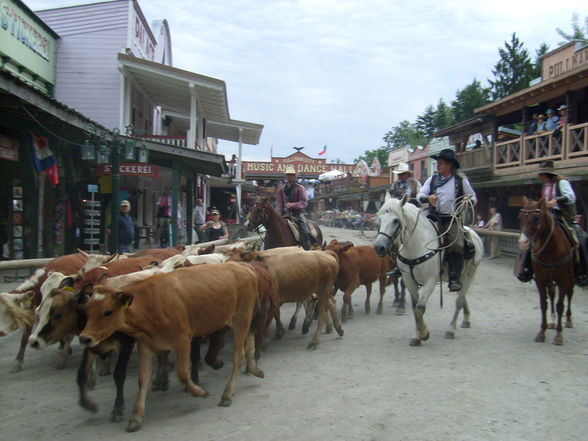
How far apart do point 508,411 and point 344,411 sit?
1.57m

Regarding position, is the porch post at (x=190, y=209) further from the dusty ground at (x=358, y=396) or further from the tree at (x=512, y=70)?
the tree at (x=512, y=70)

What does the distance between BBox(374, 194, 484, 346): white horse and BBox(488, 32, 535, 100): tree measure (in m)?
40.7

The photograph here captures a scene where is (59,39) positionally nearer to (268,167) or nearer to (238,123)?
(238,123)

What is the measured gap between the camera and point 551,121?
61.9ft

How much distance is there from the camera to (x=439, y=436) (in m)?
4.12

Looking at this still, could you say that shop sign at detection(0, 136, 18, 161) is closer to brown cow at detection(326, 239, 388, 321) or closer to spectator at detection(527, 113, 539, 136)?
brown cow at detection(326, 239, 388, 321)

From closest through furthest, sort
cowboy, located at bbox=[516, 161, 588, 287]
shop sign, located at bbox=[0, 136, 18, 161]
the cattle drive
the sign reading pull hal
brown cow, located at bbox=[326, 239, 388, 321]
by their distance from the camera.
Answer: the cattle drive, cowboy, located at bbox=[516, 161, 588, 287], brown cow, located at bbox=[326, 239, 388, 321], shop sign, located at bbox=[0, 136, 18, 161], the sign reading pull hal

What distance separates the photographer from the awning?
16812mm

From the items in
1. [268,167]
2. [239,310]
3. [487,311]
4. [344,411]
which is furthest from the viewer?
[268,167]

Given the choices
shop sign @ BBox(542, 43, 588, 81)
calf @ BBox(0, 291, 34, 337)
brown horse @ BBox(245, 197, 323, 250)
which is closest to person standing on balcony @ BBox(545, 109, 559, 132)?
shop sign @ BBox(542, 43, 588, 81)

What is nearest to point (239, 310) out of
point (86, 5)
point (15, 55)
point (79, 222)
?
point (79, 222)

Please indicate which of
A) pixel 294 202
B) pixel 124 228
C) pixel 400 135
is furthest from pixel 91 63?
pixel 400 135

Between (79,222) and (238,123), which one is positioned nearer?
(79,222)

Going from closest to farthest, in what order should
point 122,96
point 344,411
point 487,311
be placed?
point 344,411, point 487,311, point 122,96
